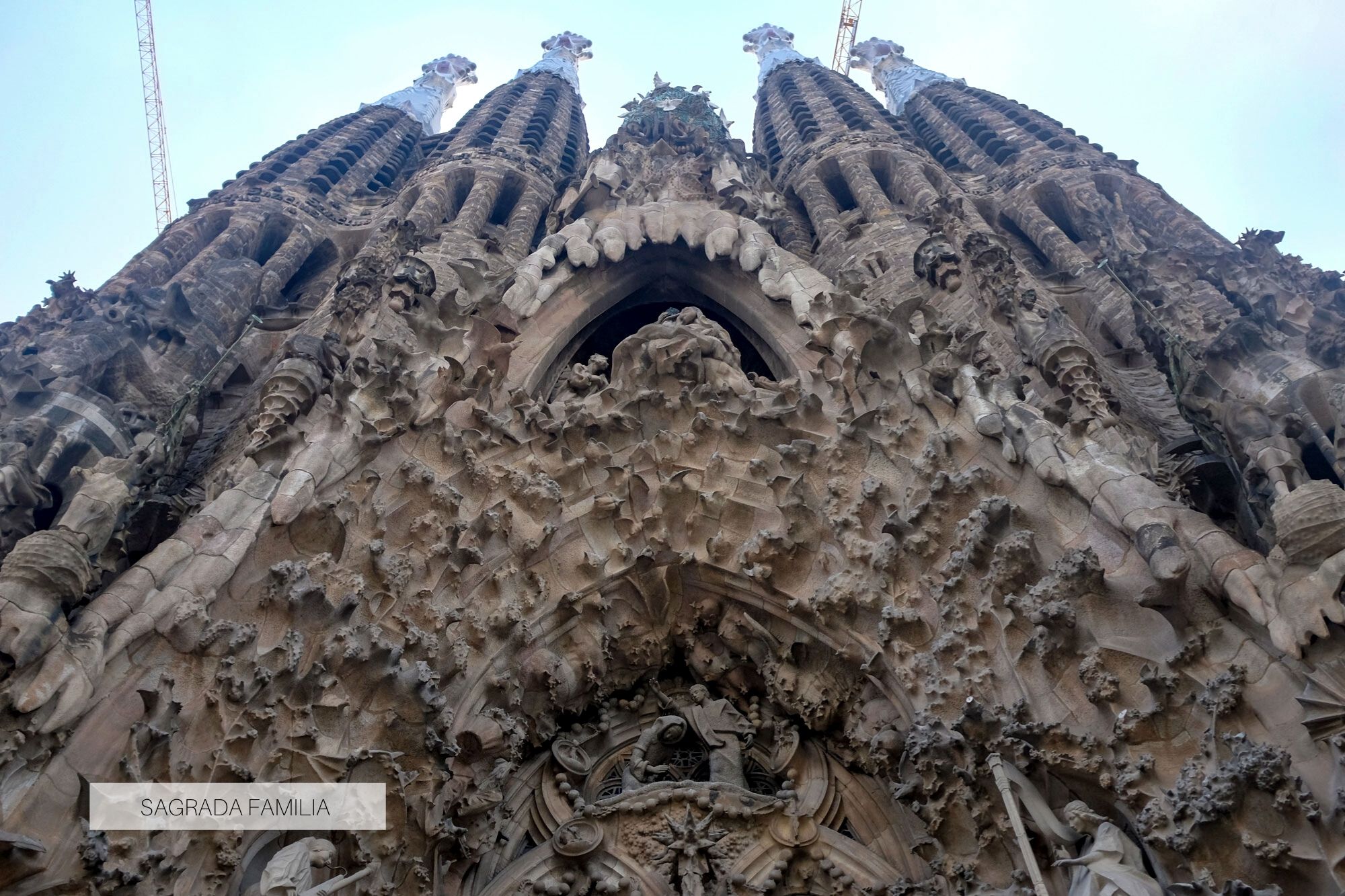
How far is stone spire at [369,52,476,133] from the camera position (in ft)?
126

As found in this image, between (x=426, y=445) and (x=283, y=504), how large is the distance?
152 cm

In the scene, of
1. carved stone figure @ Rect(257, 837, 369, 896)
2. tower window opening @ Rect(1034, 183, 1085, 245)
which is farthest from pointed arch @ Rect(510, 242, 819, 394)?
tower window opening @ Rect(1034, 183, 1085, 245)

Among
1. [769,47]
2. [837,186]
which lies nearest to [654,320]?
[837,186]

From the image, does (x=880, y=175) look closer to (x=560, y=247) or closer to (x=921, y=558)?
(x=560, y=247)

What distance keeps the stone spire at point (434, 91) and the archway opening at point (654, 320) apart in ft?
80.8

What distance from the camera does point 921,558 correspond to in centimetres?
720

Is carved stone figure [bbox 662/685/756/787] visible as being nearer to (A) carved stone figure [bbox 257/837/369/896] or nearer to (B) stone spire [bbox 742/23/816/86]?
(A) carved stone figure [bbox 257/837/369/896]

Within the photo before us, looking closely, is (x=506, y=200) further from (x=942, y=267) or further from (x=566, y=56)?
(x=566, y=56)

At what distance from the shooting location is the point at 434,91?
43.2 m

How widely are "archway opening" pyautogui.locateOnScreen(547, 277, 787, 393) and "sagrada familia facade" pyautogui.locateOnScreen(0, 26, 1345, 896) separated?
Answer: 0.44ft

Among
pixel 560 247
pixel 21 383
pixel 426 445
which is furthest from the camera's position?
pixel 560 247

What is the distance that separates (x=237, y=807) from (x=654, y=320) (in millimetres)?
8896

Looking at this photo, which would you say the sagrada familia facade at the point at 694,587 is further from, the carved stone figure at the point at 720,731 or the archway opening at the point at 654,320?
the archway opening at the point at 654,320

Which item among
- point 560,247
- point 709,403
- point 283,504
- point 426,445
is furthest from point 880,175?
point 283,504
